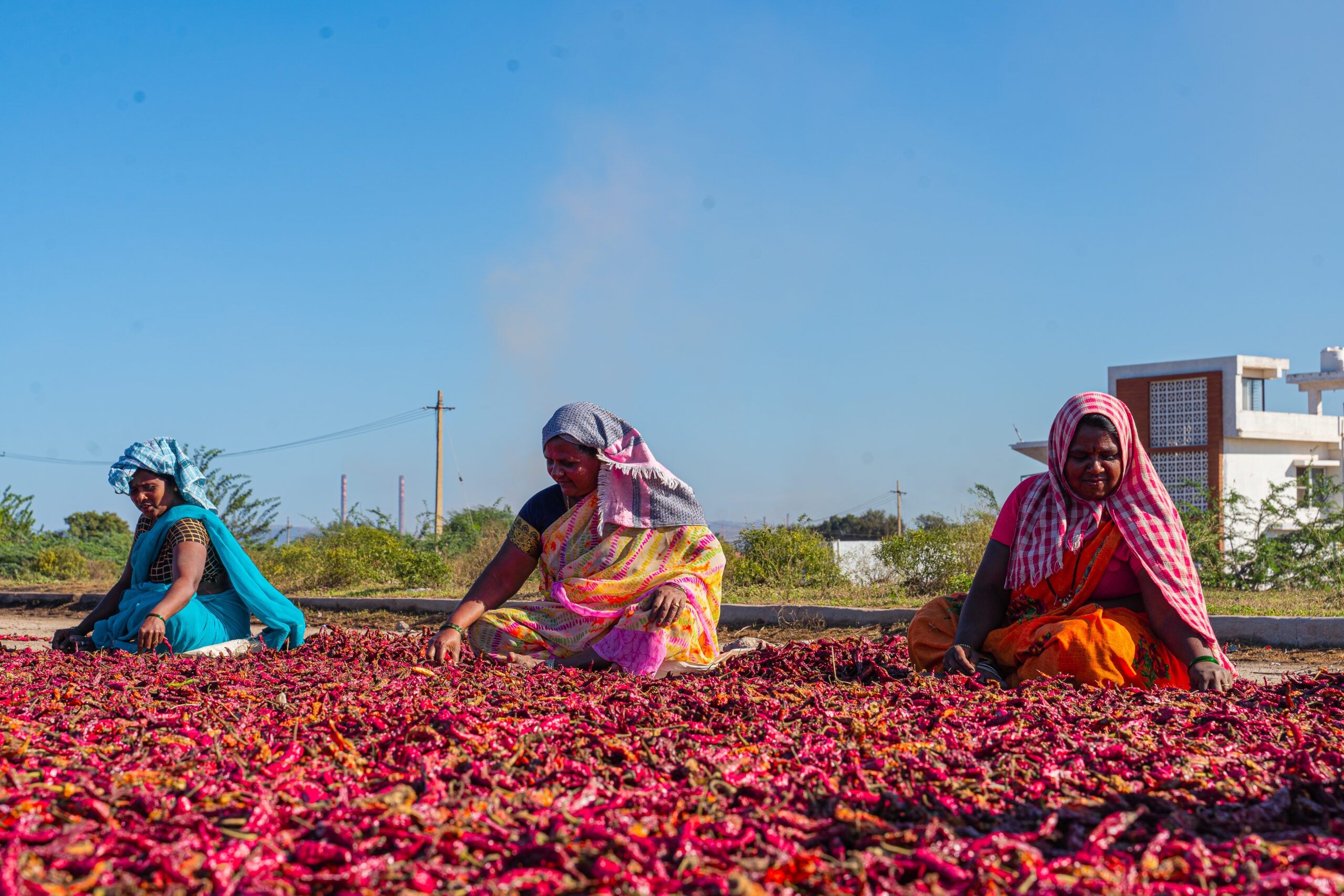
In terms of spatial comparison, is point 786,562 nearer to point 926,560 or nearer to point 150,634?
point 926,560

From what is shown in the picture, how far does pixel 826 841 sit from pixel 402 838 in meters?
0.85

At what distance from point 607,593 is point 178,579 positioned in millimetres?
2433

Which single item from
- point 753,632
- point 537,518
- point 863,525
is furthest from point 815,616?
point 863,525

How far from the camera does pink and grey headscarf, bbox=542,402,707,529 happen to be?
5086 mm

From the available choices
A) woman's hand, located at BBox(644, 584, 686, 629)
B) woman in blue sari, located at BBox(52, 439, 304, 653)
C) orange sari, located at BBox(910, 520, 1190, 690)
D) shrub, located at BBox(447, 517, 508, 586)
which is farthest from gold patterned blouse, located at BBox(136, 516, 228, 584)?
shrub, located at BBox(447, 517, 508, 586)

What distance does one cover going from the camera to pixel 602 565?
5.13 meters

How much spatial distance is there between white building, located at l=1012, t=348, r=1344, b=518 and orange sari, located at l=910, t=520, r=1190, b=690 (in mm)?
21767

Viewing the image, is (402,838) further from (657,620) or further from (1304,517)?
(1304,517)

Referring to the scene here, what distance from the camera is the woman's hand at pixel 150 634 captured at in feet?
17.1

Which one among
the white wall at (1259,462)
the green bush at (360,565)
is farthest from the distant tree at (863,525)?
the green bush at (360,565)

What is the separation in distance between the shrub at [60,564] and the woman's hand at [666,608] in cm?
2003

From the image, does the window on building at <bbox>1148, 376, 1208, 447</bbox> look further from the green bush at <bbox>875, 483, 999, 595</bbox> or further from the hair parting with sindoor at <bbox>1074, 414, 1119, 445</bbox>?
the hair parting with sindoor at <bbox>1074, 414, 1119, 445</bbox>

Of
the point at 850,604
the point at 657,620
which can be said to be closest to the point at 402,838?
the point at 657,620

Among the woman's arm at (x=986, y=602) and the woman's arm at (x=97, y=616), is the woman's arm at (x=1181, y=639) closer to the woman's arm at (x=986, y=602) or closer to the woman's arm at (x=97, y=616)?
the woman's arm at (x=986, y=602)
